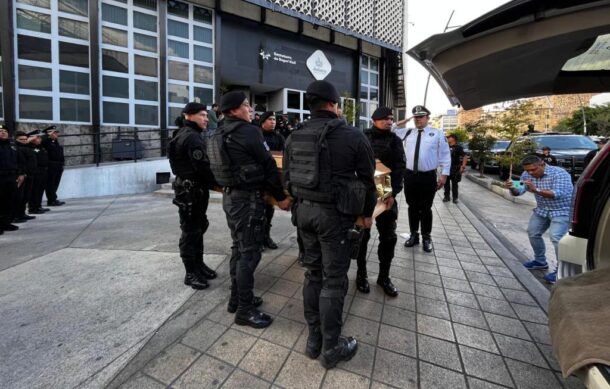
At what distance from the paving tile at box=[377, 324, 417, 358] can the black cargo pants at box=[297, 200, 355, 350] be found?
51 centimetres

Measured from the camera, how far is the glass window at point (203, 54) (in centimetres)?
1182

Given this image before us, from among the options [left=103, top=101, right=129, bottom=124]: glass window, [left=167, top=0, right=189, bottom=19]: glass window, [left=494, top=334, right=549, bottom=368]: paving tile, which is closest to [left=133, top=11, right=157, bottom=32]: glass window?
[left=167, top=0, right=189, bottom=19]: glass window

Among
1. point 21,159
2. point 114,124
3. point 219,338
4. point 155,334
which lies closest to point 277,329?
point 219,338

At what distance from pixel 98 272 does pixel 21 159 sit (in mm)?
4365

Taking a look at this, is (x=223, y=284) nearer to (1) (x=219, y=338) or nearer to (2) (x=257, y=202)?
(1) (x=219, y=338)

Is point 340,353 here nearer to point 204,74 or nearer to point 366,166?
point 366,166

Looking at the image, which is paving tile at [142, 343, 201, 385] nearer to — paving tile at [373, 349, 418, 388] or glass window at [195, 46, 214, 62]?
paving tile at [373, 349, 418, 388]

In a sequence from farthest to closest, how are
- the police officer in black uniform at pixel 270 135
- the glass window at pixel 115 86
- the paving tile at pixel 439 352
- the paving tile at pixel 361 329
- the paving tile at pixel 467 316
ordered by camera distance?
the glass window at pixel 115 86 → the police officer in black uniform at pixel 270 135 → the paving tile at pixel 467 316 → the paving tile at pixel 361 329 → the paving tile at pixel 439 352

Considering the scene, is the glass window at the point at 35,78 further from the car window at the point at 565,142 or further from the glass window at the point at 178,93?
the car window at the point at 565,142

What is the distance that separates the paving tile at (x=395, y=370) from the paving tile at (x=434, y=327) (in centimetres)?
42

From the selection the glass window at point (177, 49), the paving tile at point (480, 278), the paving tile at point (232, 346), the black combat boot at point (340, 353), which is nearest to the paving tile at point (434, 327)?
the black combat boot at point (340, 353)

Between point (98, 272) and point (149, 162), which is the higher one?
point (149, 162)

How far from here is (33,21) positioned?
8.78m

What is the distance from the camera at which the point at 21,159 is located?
232 inches
